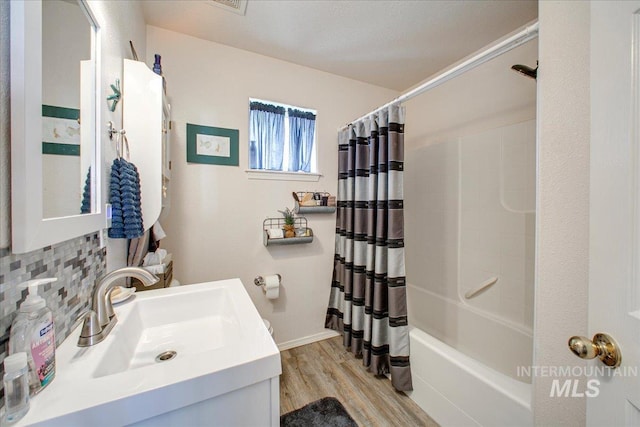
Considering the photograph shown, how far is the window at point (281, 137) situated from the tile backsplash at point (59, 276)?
4.08 ft

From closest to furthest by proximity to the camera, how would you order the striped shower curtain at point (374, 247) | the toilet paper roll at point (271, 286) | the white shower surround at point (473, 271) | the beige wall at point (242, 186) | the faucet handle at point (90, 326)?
the faucet handle at point (90, 326) < the white shower surround at point (473, 271) < the striped shower curtain at point (374, 247) < the beige wall at point (242, 186) < the toilet paper roll at point (271, 286)

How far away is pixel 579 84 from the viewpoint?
2.41 ft

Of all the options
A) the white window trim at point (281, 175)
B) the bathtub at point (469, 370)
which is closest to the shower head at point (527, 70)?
the bathtub at point (469, 370)

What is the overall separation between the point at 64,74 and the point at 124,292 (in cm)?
79

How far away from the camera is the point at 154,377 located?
529 millimetres

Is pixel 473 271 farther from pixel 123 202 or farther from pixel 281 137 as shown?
pixel 123 202

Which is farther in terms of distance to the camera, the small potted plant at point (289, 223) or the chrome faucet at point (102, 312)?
the small potted plant at point (289, 223)

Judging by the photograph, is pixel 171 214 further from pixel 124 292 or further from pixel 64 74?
pixel 64 74

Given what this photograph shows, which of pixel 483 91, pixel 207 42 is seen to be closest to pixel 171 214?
pixel 207 42

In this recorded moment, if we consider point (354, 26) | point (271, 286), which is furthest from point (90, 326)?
point (354, 26)

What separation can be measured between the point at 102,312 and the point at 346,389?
4.79 ft

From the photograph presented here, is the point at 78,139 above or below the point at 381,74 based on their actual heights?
below

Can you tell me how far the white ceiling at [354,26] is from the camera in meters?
1.41

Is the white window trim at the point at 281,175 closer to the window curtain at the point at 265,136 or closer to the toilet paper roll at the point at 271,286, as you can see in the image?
the window curtain at the point at 265,136
